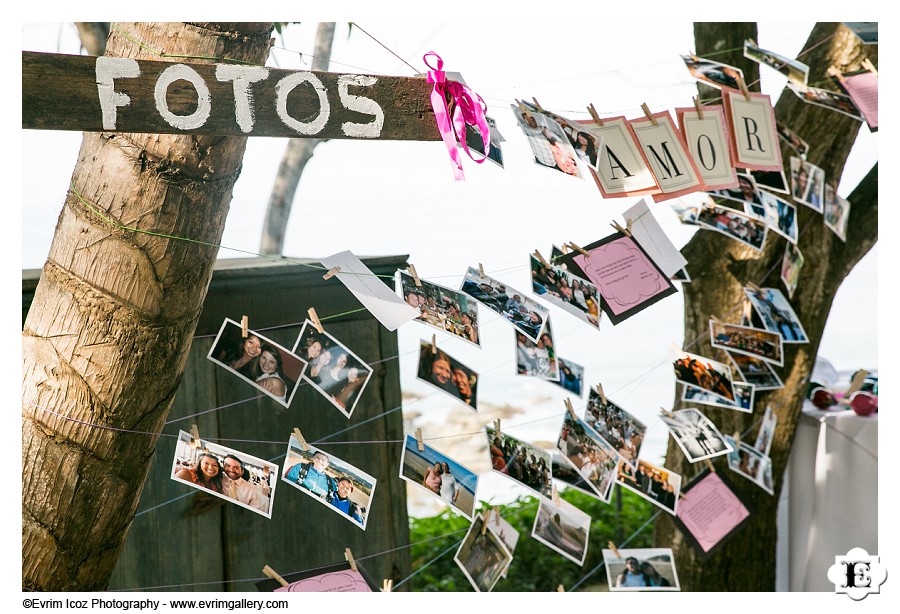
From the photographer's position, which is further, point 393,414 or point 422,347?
point 393,414

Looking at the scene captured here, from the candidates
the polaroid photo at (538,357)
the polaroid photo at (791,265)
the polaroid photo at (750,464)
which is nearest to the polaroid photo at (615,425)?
the polaroid photo at (538,357)

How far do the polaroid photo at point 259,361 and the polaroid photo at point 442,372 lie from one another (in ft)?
0.81

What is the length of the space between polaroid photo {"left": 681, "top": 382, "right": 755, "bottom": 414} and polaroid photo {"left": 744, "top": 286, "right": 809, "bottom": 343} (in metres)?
0.17

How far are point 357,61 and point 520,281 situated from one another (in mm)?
1319

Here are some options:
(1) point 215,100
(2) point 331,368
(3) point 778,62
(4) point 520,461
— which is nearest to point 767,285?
(3) point 778,62

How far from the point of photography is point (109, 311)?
1177 mm

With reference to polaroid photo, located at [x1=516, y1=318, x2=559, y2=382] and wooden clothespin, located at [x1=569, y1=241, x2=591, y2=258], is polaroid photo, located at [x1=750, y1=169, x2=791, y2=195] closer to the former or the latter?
wooden clothespin, located at [x1=569, y1=241, x2=591, y2=258]

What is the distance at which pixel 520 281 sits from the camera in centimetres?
381

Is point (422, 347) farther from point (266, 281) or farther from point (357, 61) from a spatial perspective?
point (357, 61)

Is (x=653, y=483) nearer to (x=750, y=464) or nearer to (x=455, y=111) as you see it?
(x=750, y=464)

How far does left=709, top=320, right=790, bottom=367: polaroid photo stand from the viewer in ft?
6.33

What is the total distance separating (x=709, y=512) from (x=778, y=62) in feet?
3.60

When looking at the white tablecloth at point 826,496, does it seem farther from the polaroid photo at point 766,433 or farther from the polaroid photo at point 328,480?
the polaroid photo at point 328,480

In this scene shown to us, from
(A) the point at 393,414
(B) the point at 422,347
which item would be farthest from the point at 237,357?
(A) the point at 393,414
